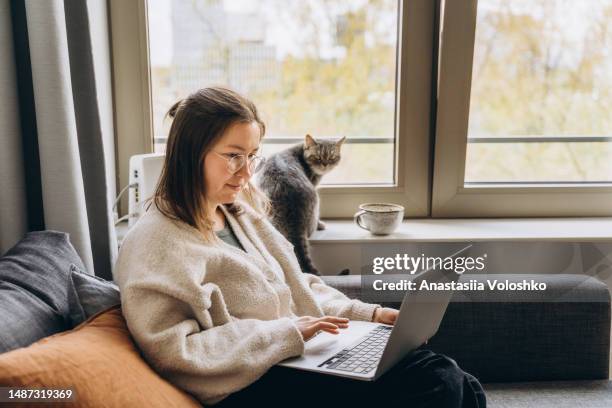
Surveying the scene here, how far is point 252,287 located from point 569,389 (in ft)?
3.04

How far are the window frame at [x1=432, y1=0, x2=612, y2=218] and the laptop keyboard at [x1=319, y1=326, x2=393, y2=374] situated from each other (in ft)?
3.11

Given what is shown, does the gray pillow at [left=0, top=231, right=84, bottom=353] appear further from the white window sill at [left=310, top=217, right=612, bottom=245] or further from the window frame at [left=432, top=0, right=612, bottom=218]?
the window frame at [left=432, top=0, right=612, bottom=218]

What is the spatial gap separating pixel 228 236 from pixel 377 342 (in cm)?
41

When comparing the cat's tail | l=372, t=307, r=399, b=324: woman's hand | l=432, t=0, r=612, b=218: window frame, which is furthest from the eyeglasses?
l=432, t=0, r=612, b=218: window frame

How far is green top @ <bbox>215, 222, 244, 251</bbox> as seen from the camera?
4.25 ft

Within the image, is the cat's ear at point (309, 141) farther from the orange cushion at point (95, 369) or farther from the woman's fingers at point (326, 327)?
the orange cushion at point (95, 369)

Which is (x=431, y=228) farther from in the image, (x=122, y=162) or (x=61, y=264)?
(x=61, y=264)

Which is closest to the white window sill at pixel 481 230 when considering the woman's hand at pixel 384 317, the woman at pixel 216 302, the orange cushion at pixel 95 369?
the woman's hand at pixel 384 317

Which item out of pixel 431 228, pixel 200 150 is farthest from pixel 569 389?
pixel 200 150

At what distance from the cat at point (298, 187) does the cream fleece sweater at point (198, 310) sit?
1.83ft

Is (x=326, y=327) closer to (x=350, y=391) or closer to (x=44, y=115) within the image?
(x=350, y=391)

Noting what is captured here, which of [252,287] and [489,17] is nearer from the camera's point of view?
[252,287]

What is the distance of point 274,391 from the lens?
1080 mm

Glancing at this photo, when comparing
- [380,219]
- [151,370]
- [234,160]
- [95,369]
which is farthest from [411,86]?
[95,369]
